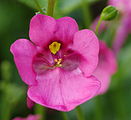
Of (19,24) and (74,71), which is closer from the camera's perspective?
(74,71)

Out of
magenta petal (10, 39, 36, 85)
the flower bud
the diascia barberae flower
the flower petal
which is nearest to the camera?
magenta petal (10, 39, 36, 85)

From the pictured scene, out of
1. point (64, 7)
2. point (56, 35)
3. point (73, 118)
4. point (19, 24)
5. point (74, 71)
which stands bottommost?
point (73, 118)

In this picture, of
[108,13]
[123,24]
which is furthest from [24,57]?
[123,24]

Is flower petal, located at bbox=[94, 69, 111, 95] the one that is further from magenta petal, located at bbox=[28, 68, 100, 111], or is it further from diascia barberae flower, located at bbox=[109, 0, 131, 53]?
magenta petal, located at bbox=[28, 68, 100, 111]

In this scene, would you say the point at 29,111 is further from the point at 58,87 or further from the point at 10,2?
the point at 58,87

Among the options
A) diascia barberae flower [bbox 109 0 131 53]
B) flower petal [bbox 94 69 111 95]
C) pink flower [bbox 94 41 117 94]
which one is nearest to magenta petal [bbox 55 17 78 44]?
pink flower [bbox 94 41 117 94]

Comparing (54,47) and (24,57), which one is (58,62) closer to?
(54,47)

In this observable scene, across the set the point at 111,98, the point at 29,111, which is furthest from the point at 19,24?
the point at 111,98
